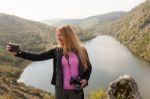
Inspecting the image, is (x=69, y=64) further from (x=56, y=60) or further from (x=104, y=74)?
(x=104, y=74)

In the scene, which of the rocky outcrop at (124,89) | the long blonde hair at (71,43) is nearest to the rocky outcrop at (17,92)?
the rocky outcrop at (124,89)

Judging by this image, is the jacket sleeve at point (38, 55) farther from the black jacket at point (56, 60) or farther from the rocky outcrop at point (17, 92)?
the rocky outcrop at point (17, 92)

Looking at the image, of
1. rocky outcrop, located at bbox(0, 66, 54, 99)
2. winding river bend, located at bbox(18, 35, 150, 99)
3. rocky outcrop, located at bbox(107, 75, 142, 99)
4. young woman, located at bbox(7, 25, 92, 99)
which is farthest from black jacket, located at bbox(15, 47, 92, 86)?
winding river bend, located at bbox(18, 35, 150, 99)

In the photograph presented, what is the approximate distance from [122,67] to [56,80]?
8817cm

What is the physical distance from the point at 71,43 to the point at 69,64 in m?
0.53

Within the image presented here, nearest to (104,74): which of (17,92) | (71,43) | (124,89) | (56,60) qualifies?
(17,92)

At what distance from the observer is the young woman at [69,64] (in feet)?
28.6

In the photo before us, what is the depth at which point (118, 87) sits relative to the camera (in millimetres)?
15203

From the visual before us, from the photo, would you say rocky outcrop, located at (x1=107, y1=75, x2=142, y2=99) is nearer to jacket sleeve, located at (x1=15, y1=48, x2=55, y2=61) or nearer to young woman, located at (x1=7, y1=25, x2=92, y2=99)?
young woman, located at (x1=7, y1=25, x2=92, y2=99)

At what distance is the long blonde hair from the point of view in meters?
8.69

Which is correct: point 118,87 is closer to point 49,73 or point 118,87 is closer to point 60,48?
point 60,48

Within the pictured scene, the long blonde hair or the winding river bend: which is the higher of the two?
the long blonde hair

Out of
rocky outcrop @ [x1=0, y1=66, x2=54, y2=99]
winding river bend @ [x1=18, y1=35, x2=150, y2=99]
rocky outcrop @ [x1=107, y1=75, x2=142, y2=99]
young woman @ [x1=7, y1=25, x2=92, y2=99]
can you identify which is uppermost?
young woman @ [x1=7, y1=25, x2=92, y2=99]

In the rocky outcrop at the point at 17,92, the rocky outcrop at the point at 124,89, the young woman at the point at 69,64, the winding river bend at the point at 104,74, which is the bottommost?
the winding river bend at the point at 104,74
